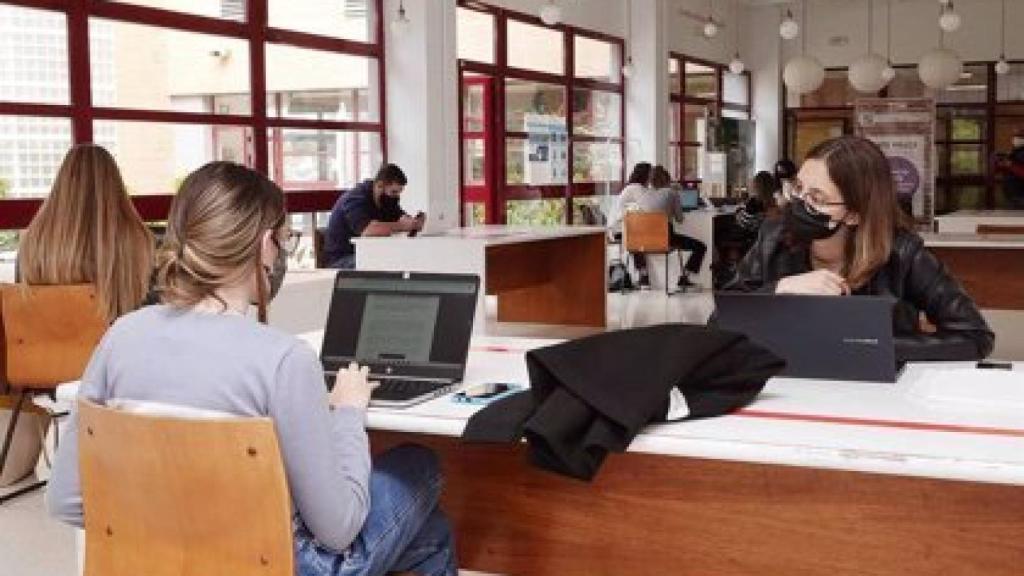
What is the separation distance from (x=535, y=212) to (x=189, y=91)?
4.49 m

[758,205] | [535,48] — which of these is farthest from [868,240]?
[535,48]

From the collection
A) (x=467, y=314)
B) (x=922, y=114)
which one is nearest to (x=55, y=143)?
(x=467, y=314)

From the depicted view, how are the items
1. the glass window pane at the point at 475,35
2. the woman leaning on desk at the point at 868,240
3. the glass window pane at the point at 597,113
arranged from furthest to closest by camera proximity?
the glass window pane at the point at 597,113, the glass window pane at the point at 475,35, the woman leaning on desk at the point at 868,240

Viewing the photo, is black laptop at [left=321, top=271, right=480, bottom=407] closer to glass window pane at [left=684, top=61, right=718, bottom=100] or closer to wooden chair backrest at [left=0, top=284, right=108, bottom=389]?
wooden chair backrest at [left=0, top=284, right=108, bottom=389]

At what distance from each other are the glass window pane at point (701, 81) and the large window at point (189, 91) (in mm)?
6307

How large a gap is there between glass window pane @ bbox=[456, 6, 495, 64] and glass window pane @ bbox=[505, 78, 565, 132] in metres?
0.40

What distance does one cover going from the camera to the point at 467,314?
239cm

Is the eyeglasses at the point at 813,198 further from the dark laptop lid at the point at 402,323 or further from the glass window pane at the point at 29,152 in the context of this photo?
the glass window pane at the point at 29,152

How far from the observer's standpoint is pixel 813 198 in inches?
111

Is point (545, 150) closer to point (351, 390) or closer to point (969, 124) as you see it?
point (969, 124)

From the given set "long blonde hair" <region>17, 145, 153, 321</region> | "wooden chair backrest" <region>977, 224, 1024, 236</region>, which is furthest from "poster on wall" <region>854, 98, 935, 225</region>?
"long blonde hair" <region>17, 145, 153, 321</region>

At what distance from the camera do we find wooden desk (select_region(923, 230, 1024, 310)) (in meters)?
6.39

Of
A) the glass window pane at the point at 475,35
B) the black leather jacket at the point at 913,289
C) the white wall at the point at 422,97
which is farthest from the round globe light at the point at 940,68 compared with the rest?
the black leather jacket at the point at 913,289

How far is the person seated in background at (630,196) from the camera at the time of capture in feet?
35.9
